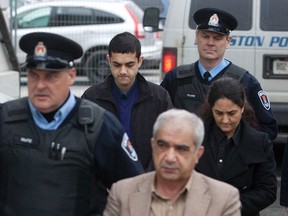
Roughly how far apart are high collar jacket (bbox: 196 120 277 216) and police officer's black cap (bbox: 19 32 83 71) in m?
1.27

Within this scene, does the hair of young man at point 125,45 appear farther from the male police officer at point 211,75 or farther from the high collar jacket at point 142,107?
the male police officer at point 211,75

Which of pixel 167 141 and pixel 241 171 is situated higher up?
pixel 167 141

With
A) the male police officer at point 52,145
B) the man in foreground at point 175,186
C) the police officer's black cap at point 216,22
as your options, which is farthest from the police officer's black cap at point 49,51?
the police officer's black cap at point 216,22

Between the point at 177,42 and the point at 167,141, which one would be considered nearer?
the point at 167,141

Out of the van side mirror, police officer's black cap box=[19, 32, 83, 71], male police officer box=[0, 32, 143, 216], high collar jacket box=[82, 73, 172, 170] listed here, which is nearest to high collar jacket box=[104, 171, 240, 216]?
male police officer box=[0, 32, 143, 216]

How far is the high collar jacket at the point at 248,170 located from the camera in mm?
5074

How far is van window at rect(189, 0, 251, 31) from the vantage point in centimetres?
942

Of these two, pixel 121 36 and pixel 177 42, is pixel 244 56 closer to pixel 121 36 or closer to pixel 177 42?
pixel 177 42

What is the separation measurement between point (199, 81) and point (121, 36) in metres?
0.72

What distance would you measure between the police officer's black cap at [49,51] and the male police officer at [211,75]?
2.07m

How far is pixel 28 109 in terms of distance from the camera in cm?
403

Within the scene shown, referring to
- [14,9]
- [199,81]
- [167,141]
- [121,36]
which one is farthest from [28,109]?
A: [14,9]

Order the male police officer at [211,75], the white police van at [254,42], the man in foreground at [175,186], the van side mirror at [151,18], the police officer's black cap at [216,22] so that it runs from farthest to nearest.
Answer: the van side mirror at [151,18] < the white police van at [254,42] < the police officer's black cap at [216,22] < the male police officer at [211,75] < the man in foreground at [175,186]

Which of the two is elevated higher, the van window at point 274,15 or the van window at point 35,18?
the van window at point 274,15
